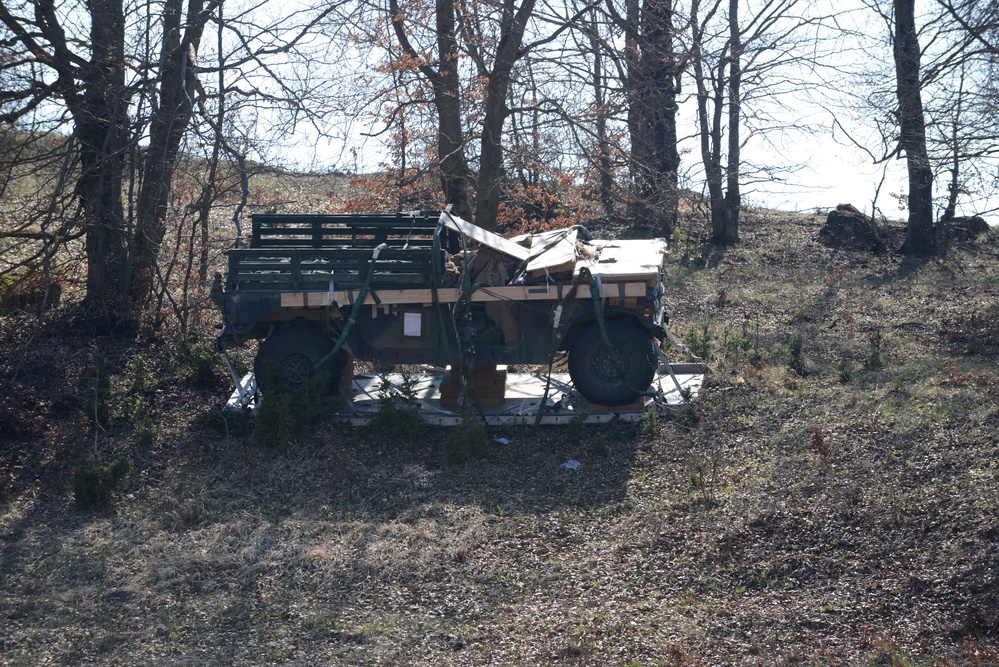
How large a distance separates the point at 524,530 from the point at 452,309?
104 inches

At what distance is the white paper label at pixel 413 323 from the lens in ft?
30.3

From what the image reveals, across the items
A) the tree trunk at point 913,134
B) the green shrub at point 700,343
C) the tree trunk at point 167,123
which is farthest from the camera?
the tree trunk at point 913,134

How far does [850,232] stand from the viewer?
20.6m

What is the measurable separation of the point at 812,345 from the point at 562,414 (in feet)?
15.1

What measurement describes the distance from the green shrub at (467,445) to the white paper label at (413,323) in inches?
48.0

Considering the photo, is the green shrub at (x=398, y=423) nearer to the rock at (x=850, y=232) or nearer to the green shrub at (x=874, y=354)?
the green shrub at (x=874, y=354)

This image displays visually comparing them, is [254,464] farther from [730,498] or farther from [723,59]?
[723,59]

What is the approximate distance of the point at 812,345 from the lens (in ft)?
40.0

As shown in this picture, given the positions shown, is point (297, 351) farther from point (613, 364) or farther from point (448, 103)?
point (448, 103)

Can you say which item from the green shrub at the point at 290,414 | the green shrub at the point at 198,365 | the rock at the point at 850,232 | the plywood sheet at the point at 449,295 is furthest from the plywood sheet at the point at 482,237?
the rock at the point at 850,232

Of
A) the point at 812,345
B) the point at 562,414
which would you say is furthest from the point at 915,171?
the point at 562,414

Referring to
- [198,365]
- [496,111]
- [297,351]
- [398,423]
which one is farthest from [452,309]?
A: [496,111]

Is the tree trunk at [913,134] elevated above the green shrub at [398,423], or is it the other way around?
the tree trunk at [913,134]

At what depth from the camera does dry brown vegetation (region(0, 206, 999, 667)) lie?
5.86m
